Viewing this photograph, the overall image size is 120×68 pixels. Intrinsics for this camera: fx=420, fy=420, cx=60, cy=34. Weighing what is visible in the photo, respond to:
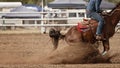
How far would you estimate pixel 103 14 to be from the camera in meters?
10.7

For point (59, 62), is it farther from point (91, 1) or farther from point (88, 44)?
point (91, 1)

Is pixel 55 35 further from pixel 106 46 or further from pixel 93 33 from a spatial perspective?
pixel 106 46

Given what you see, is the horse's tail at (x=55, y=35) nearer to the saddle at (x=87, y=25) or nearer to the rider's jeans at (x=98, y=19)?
the saddle at (x=87, y=25)

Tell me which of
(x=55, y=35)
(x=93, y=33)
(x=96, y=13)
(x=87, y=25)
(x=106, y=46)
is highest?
(x=96, y=13)

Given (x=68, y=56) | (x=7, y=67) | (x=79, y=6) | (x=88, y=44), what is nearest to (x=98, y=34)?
(x=88, y=44)

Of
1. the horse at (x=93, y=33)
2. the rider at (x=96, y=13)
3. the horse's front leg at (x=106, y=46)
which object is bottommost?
the horse's front leg at (x=106, y=46)

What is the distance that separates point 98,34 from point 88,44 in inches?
14.6

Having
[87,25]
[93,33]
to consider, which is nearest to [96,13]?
[87,25]

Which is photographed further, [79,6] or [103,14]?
[79,6]

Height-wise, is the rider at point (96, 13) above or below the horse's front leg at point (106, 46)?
above

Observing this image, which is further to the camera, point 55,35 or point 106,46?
point 55,35

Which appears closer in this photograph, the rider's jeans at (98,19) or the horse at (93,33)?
the rider's jeans at (98,19)

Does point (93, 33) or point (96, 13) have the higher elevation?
point (96, 13)

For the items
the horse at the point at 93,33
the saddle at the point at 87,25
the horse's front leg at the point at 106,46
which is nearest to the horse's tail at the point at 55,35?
the horse at the point at 93,33
